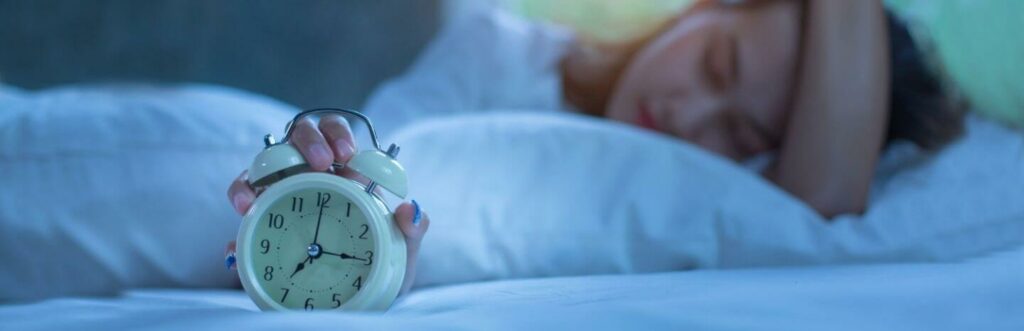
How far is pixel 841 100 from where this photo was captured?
1.06m

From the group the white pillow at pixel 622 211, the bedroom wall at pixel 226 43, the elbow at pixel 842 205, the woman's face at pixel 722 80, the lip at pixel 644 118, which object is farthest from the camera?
the bedroom wall at pixel 226 43

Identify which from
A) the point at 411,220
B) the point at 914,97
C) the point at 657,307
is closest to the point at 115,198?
the point at 411,220

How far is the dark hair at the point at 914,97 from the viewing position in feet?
3.89

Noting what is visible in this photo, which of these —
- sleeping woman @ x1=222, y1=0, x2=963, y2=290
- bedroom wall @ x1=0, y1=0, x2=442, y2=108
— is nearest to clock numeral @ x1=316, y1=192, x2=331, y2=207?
sleeping woman @ x1=222, y1=0, x2=963, y2=290

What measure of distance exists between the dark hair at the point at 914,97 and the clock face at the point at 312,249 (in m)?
0.89

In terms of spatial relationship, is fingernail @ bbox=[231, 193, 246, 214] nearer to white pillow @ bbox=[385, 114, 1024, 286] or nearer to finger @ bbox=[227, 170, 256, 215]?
finger @ bbox=[227, 170, 256, 215]

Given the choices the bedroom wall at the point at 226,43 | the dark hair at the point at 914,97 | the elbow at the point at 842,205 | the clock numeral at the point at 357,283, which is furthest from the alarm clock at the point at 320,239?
the bedroom wall at the point at 226,43

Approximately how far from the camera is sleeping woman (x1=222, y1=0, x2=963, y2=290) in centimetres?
107

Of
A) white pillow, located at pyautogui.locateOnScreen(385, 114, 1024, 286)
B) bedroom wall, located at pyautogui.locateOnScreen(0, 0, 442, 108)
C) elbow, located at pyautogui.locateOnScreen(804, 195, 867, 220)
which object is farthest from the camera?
bedroom wall, located at pyautogui.locateOnScreen(0, 0, 442, 108)

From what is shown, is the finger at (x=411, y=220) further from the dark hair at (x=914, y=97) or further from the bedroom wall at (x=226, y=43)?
the bedroom wall at (x=226, y=43)

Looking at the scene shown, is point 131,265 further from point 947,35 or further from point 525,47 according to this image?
point 947,35

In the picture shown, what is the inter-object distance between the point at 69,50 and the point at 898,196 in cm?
129

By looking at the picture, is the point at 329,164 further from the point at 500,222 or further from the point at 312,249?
the point at 500,222

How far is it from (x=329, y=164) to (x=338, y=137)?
3 cm
